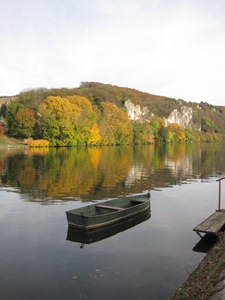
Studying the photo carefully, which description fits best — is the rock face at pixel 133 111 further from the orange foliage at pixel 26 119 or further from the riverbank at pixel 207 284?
the riverbank at pixel 207 284

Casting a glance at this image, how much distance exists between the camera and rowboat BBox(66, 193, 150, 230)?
14009 mm

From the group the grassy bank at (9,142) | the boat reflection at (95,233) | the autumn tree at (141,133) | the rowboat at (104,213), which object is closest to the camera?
the boat reflection at (95,233)

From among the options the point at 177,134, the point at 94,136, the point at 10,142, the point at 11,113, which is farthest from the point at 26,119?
the point at 177,134

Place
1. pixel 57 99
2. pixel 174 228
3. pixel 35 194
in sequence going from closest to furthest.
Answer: pixel 174 228 → pixel 35 194 → pixel 57 99

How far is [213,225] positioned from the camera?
1344 cm

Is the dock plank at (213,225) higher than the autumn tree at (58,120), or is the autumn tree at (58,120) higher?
the autumn tree at (58,120)

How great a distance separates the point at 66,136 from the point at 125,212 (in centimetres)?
8349

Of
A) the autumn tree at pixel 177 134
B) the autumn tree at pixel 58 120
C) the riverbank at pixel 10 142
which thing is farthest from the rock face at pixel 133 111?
the riverbank at pixel 10 142

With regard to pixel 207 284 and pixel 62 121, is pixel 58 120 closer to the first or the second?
pixel 62 121

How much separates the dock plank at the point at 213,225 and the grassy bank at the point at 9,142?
81987 mm

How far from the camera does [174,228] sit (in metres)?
15.3

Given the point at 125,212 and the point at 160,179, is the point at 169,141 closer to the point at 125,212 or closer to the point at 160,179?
the point at 160,179

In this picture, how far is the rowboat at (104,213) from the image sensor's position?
14.0m

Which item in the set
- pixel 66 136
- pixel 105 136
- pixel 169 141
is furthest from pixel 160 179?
pixel 169 141
